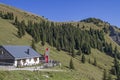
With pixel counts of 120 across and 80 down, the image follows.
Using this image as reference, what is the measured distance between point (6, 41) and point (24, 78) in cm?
6510

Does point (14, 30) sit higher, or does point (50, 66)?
point (14, 30)

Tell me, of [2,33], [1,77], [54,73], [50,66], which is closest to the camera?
[1,77]

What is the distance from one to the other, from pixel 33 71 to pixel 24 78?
9495 millimetres

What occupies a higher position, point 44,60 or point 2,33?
point 2,33

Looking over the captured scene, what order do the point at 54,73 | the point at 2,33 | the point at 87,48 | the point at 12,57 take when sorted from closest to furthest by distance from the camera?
the point at 54,73 → the point at 12,57 → the point at 2,33 → the point at 87,48

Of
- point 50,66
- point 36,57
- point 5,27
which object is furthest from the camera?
point 5,27

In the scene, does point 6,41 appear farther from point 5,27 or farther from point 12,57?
point 12,57

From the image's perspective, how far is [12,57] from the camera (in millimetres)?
78125

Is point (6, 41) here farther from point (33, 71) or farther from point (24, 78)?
point (24, 78)

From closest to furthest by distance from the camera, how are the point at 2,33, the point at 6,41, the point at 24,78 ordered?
the point at 24,78, the point at 6,41, the point at 2,33

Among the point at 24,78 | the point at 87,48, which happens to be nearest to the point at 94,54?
the point at 87,48

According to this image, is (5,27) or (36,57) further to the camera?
(5,27)

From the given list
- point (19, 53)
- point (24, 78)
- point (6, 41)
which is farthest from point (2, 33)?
point (24, 78)

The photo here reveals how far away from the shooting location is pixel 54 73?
71812 mm
